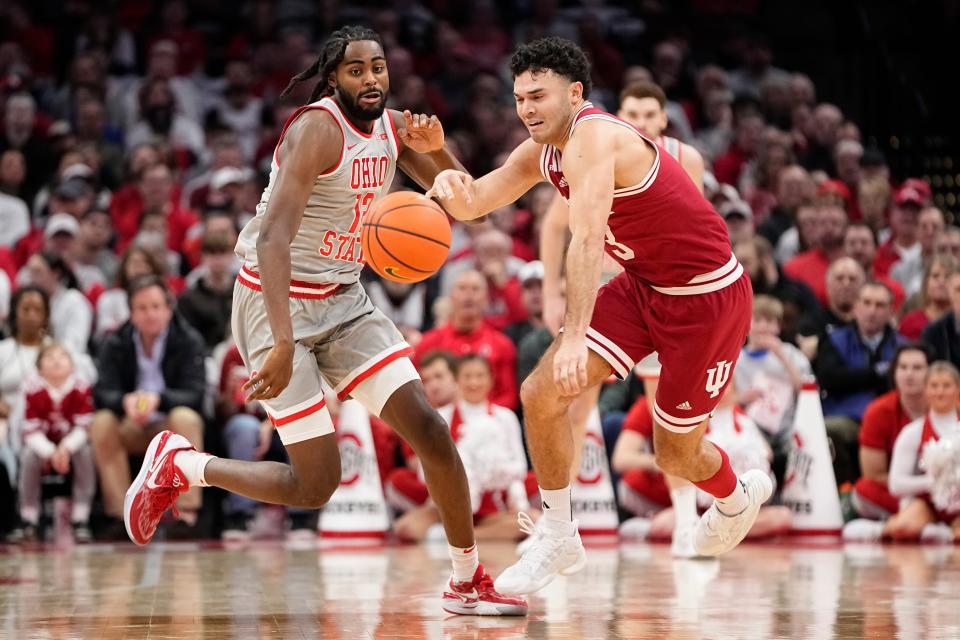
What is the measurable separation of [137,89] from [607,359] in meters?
9.49

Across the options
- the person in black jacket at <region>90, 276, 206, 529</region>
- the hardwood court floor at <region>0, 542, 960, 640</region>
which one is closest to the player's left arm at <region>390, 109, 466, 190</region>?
the hardwood court floor at <region>0, 542, 960, 640</region>

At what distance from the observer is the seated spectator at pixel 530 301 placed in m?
10.4

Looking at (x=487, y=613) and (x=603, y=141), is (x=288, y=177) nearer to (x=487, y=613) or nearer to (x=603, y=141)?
(x=603, y=141)

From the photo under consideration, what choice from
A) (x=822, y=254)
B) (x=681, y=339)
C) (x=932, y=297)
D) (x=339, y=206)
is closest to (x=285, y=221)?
(x=339, y=206)

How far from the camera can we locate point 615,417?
32.2ft

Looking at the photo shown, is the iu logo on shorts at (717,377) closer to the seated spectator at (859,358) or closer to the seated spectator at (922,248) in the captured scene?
the seated spectator at (859,358)

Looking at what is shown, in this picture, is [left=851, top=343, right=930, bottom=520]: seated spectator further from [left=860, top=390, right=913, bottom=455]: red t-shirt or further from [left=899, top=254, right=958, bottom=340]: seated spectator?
[left=899, top=254, right=958, bottom=340]: seated spectator

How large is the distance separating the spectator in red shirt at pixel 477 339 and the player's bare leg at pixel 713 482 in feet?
12.3

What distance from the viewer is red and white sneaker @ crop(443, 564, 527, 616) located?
5.60 meters

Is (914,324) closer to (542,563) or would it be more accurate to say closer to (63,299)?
(542,563)

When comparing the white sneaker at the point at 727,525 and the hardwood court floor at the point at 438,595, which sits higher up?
the white sneaker at the point at 727,525

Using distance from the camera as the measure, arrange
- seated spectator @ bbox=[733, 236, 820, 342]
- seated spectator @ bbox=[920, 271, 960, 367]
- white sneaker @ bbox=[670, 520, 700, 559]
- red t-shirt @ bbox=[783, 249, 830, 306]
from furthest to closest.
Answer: red t-shirt @ bbox=[783, 249, 830, 306]
seated spectator @ bbox=[733, 236, 820, 342]
seated spectator @ bbox=[920, 271, 960, 367]
white sneaker @ bbox=[670, 520, 700, 559]

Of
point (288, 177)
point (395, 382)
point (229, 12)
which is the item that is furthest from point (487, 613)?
point (229, 12)

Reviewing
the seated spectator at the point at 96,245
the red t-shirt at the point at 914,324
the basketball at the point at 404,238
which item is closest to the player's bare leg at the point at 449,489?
the basketball at the point at 404,238
